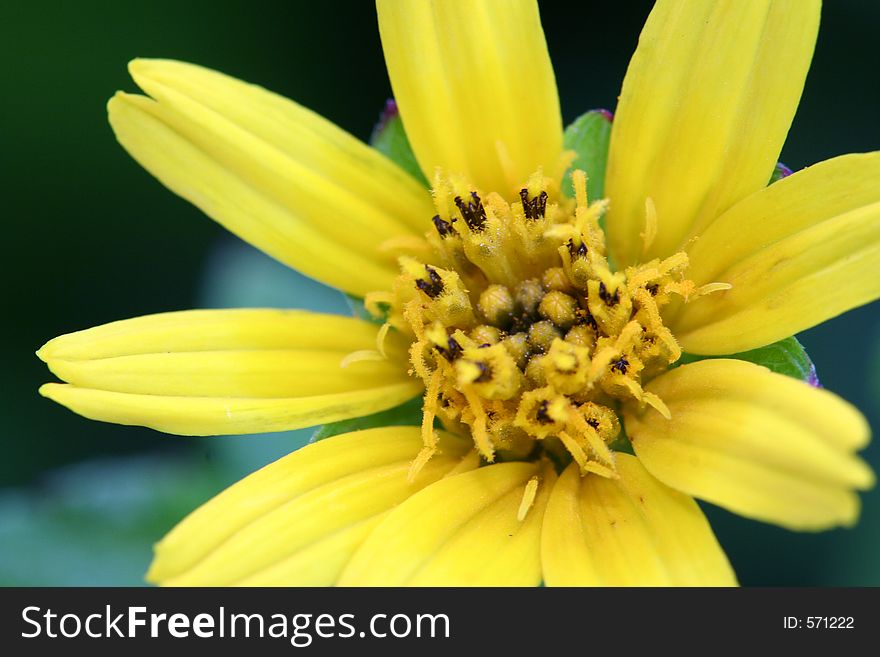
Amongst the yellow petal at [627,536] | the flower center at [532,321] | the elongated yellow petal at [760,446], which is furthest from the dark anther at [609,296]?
the yellow petal at [627,536]

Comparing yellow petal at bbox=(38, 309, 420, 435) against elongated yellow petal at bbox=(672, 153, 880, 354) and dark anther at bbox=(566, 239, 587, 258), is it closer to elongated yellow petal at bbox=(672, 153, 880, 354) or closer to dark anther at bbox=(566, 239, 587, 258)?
dark anther at bbox=(566, 239, 587, 258)

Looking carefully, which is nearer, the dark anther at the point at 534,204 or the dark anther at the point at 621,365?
the dark anther at the point at 621,365

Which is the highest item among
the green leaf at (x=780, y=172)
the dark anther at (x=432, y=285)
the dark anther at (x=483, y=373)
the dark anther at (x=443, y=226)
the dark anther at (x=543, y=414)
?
the dark anther at (x=443, y=226)

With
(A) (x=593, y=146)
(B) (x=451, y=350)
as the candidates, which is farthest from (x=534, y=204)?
(B) (x=451, y=350)

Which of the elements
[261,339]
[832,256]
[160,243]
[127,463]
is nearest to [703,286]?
[832,256]

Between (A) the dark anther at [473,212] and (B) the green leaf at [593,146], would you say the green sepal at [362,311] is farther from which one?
(B) the green leaf at [593,146]

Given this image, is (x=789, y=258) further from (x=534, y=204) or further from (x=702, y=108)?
(x=534, y=204)
